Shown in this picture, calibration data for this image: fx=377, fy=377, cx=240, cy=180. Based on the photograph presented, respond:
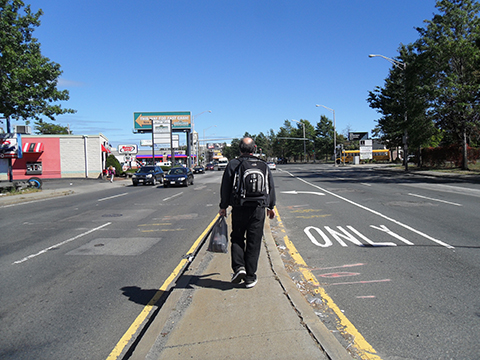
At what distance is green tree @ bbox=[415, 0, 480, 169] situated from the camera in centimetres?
2666

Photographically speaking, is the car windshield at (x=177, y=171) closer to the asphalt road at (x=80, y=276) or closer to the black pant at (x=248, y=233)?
the asphalt road at (x=80, y=276)

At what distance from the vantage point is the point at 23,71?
19.5 metres

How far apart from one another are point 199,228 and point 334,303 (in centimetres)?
584

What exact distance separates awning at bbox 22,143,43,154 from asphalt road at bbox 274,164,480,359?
35660mm

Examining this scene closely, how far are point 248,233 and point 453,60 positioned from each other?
31.0 m

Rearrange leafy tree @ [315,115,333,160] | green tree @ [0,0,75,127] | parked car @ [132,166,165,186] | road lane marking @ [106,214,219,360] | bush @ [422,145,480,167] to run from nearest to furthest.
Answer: road lane marking @ [106,214,219,360] < green tree @ [0,0,75,127] < parked car @ [132,166,165,186] < bush @ [422,145,480,167] < leafy tree @ [315,115,333,160]

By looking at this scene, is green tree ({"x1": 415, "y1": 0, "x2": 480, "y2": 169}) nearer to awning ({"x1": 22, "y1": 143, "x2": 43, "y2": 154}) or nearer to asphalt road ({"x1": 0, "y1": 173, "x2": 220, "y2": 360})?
asphalt road ({"x1": 0, "y1": 173, "x2": 220, "y2": 360})

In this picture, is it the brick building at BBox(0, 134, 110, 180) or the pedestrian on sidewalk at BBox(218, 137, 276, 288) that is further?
the brick building at BBox(0, 134, 110, 180)

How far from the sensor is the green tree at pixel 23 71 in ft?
64.5

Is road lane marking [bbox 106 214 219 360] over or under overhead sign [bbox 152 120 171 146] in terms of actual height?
under

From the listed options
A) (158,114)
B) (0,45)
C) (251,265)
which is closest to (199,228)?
(251,265)

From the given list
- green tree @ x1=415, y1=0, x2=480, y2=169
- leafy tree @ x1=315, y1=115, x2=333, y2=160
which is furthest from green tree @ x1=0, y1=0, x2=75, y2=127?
leafy tree @ x1=315, y1=115, x2=333, y2=160

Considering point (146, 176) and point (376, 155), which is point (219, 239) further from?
point (376, 155)

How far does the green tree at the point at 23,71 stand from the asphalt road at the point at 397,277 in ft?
54.6
